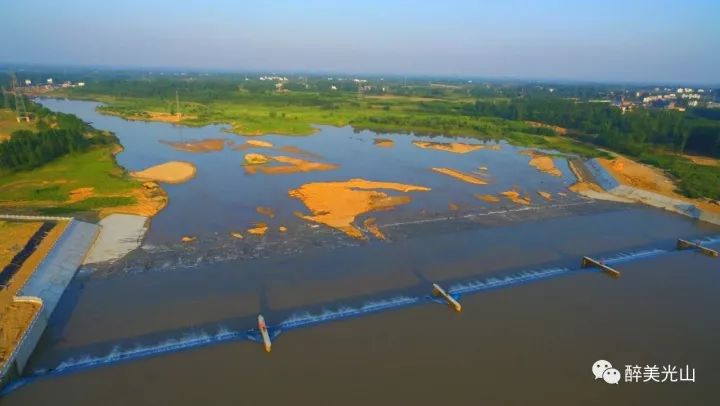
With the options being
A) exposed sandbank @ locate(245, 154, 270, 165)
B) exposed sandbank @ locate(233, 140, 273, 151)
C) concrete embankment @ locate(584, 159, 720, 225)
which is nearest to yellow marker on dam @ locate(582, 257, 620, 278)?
concrete embankment @ locate(584, 159, 720, 225)

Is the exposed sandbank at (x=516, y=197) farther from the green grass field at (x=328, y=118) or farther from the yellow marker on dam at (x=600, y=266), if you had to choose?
the green grass field at (x=328, y=118)

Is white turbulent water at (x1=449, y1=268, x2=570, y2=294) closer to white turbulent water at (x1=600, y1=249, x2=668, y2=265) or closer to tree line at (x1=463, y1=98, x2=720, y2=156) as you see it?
white turbulent water at (x1=600, y1=249, x2=668, y2=265)

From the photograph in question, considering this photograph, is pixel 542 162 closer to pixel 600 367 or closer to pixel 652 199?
pixel 652 199

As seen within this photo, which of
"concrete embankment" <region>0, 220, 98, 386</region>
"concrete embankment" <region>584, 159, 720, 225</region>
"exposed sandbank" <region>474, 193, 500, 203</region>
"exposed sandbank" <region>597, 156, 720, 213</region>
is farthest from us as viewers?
"exposed sandbank" <region>597, 156, 720, 213</region>

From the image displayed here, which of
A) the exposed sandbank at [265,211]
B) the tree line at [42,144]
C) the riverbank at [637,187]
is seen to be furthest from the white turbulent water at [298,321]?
the tree line at [42,144]

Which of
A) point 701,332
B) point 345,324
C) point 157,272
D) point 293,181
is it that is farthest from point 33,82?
point 701,332

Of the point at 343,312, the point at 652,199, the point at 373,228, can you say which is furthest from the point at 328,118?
the point at 343,312

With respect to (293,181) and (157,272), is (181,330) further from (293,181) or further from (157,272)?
(293,181)
